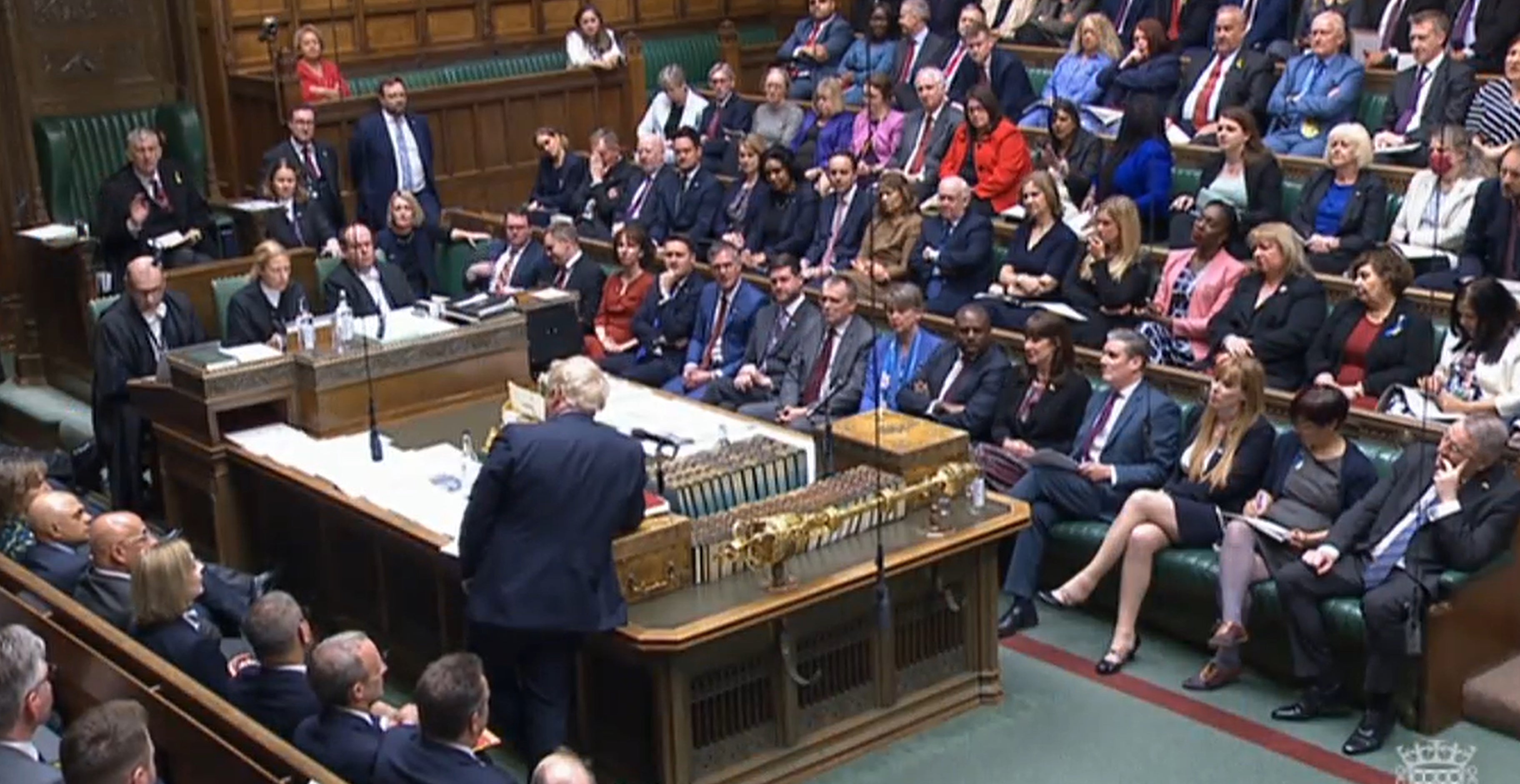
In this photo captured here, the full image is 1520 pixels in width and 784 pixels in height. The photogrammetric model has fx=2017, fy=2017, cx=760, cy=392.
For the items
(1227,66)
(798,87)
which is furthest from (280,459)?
(798,87)

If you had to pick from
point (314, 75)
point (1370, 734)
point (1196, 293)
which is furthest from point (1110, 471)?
point (314, 75)

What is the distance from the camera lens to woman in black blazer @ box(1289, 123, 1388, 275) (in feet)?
25.3

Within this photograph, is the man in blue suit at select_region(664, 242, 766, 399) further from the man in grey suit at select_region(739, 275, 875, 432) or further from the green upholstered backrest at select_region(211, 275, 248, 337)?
the green upholstered backrest at select_region(211, 275, 248, 337)

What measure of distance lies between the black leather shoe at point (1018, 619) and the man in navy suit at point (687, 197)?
344 centimetres

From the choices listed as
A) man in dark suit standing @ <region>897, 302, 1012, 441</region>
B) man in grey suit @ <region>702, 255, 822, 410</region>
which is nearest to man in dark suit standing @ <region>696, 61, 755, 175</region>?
man in grey suit @ <region>702, 255, 822, 410</region>

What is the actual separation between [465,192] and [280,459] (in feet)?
16.8

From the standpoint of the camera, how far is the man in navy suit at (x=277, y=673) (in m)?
4.61

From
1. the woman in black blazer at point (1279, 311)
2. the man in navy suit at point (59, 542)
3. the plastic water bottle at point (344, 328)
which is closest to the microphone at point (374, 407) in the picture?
the plastic water bottle at point (344, 328)

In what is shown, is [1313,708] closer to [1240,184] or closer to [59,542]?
[1240,184]

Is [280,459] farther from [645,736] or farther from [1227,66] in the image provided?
[1227,66]

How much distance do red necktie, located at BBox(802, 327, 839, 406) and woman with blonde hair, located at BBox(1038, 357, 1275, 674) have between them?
1578mm

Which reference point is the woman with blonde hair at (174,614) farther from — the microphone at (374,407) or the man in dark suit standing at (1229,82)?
the man in dark suit standing at (1229,82)

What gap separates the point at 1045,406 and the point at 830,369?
100cm

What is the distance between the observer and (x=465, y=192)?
11547mm
